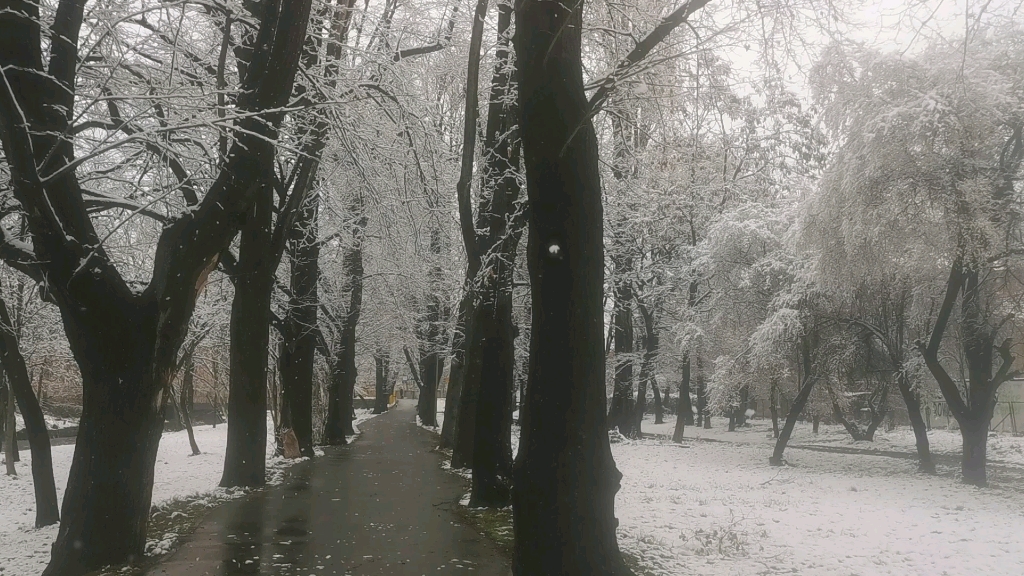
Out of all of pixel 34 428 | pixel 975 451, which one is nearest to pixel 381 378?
pixel 975 451

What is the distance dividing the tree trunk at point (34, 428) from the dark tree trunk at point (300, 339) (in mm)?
6157

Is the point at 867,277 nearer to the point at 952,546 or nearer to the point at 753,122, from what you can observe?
the point at 952,546

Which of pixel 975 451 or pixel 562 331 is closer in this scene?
pixel 562 331

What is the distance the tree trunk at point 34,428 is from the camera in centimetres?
1105

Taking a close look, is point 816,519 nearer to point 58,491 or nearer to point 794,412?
point 794,412

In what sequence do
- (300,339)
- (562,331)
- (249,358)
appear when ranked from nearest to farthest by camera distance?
(562,331) → (249,358) → (300,339)

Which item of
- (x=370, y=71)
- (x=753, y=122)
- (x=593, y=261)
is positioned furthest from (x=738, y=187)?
(x=593, y=261)

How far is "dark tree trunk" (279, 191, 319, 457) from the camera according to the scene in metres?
17.2

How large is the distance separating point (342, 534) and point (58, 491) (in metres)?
12.0

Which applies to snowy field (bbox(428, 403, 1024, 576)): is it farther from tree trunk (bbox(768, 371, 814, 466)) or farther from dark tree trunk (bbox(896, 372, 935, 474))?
tree trunk (bbox(768, 371, 814, 466))

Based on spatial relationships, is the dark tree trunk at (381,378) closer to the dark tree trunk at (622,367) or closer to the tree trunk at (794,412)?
the dark tree trunk at (622,367)

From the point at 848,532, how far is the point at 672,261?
67.7 feet

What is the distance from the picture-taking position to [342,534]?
848 cm

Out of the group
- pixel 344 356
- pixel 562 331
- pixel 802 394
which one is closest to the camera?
pixel 562 331
